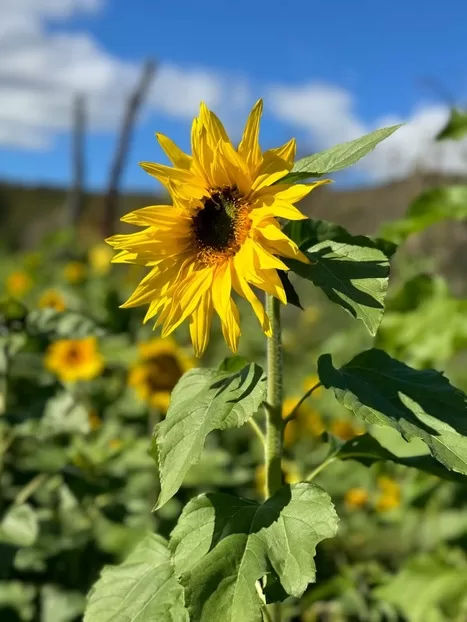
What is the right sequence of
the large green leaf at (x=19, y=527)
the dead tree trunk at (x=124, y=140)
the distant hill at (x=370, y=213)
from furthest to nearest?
1. the dead tree trunk at (x=124, y=140)
2. the distant hill at (x=370, y=213)
3. the large green leaf at (x=19, y=527)

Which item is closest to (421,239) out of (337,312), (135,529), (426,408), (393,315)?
(337,312)

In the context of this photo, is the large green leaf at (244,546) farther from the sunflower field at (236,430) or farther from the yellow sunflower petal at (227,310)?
the yellow sunflower petal at (227,310)

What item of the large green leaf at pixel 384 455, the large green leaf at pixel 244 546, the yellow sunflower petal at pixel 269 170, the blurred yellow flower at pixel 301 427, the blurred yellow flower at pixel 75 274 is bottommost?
the blurred yellow flower at pixel 301 427

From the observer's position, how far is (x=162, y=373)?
329 cm

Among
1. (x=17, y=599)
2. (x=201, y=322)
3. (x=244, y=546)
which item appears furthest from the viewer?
(x=17, y=599)

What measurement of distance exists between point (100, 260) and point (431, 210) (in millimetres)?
4140

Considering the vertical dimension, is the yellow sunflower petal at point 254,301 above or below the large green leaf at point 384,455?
above

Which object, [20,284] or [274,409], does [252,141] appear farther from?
[20,284]

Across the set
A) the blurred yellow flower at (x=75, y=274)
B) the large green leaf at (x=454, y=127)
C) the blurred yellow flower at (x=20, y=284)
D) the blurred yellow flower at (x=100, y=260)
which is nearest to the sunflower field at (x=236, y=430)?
the large green leaf at (x=454, y=127)

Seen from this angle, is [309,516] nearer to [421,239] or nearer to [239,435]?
[239,435]

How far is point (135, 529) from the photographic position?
8.04 feet

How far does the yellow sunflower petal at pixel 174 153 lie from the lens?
1.29m

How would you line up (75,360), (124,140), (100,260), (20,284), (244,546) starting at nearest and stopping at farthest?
(244,546), (75,360), (20,284), (100,260), (124,140)


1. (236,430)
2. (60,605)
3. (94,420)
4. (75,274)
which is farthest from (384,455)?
(75,274)
